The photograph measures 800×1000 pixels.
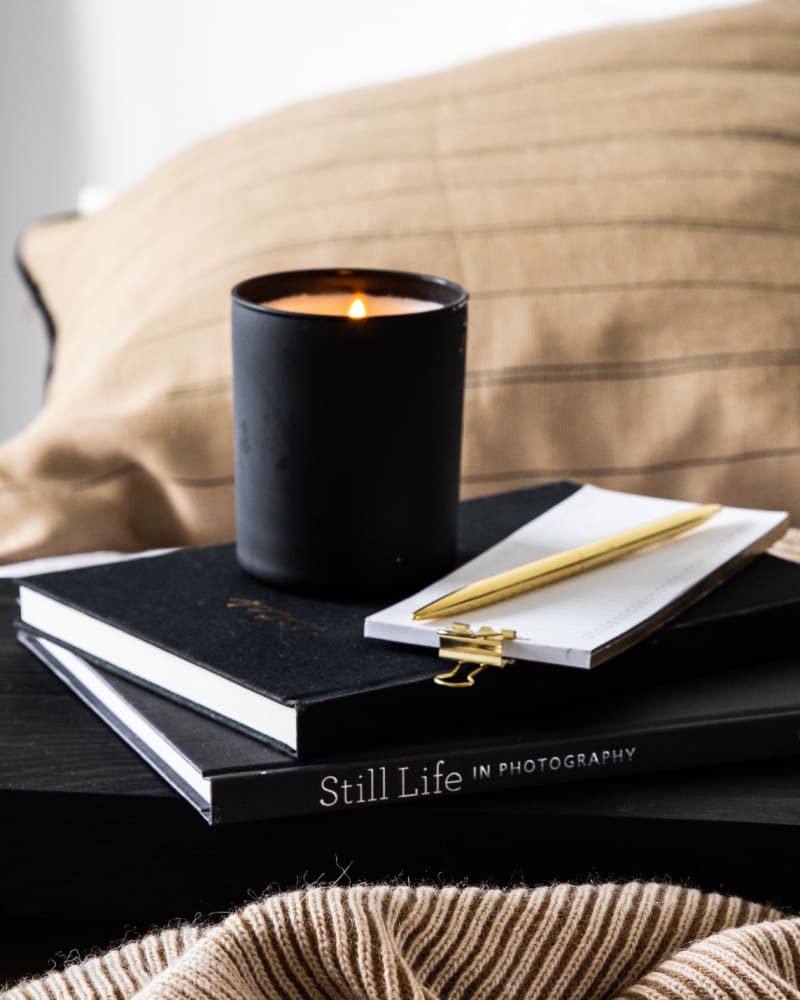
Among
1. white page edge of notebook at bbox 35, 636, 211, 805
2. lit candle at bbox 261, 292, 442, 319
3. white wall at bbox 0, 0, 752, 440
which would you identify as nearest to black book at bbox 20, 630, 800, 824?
white page edge of notebook at bbox 35, 636, 211, 805

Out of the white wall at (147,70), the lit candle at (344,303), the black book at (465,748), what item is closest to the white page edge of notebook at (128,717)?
the black book at (465,748)

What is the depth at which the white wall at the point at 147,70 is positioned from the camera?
4.90 ft

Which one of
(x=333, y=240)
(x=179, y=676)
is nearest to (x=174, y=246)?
(x=333, y=240)

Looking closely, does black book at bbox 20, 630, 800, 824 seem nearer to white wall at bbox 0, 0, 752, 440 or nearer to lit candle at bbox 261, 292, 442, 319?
lit candle at bbox 261, 292, 442, 319

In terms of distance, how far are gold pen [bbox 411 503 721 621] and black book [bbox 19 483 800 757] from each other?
0.08 ft

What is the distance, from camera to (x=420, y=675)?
1.41ft

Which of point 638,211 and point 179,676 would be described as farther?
point 638,211

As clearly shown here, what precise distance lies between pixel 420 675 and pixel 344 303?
199 millimetres

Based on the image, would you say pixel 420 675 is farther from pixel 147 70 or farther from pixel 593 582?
pixel 147 70

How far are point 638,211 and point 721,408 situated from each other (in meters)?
0.13

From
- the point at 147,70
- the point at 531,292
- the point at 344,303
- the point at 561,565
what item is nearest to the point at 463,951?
the point at 561,565

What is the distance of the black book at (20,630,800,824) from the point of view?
0.40 meters

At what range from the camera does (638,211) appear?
773 millimetres

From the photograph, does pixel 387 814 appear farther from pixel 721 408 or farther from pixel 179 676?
pixel 721 408
